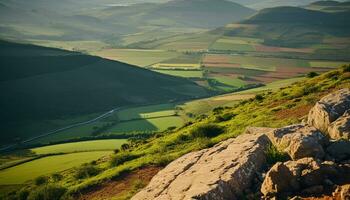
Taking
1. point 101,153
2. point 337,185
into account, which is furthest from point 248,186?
point 101,153

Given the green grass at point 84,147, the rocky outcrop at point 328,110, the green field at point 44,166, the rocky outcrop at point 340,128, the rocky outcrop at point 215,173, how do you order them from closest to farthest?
the rocky outcrop at point 215,173, the rocky outcrop at point 340,128, the rocky outcrop at point 328,110, the green field at point 44,166, the green grass at point 84,147

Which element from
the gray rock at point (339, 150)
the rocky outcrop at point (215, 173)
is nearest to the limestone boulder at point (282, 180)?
the rocky outcrop at point (215, 173)

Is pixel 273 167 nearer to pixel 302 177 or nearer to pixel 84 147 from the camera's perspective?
pixel 302 177

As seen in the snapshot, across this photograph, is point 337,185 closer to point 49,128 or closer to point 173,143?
point 173,143

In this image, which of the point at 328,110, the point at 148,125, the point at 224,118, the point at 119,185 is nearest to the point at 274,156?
the point at 328,110

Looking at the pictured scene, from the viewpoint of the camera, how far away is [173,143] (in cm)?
5816

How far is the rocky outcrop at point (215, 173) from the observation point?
24.2 m

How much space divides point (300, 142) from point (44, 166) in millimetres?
85418

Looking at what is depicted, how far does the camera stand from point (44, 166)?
100 metres

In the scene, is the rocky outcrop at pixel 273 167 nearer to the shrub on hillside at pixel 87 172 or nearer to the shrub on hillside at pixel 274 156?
the shrub on hillside at pixel 274 156

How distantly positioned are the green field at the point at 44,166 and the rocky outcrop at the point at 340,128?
2753 inches

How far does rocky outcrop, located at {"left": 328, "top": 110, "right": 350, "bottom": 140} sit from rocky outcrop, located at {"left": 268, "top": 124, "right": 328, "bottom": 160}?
76.0 inches

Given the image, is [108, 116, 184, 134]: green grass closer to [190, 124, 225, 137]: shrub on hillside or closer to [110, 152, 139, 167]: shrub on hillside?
[110, 152, 139, 167]: shrub on hillside

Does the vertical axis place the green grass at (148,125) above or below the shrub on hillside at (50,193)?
below
